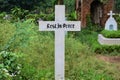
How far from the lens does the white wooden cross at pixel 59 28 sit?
755cm

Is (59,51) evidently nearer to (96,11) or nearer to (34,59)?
(34,59)

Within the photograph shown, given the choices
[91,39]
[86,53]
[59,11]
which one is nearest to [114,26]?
[91,39]

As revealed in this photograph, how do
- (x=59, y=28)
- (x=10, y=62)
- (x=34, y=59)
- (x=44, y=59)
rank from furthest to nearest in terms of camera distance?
(x=44, y=59)
(x=34, y=59)
(x=59, y=28)
(x=10, y=62)

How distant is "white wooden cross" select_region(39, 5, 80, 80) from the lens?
7547mm

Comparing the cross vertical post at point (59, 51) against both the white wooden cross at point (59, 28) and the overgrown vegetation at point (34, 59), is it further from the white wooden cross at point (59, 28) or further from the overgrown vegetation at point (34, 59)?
the overgrown vegetation at point (34, 59)

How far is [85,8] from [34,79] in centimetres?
1595

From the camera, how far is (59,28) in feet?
24.9

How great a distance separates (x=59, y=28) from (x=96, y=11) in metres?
16.9

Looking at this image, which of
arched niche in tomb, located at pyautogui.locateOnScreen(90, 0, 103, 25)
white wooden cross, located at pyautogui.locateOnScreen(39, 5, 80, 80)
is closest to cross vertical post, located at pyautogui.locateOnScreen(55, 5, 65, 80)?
white wooden cross, located at pyautogui.locateOnScreen(39, 5, 80, 80)

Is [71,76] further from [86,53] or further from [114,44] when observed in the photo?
[114,44]

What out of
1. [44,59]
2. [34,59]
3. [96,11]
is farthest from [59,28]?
[96,11]

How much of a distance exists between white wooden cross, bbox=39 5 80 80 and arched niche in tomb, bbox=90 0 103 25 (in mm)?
16244

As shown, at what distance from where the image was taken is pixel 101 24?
23.7 metres

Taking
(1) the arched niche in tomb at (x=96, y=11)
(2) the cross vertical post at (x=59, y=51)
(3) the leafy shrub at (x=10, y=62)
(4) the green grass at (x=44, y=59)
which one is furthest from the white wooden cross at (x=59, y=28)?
(1) the arched niche in tomb at (x=96, y=11)
